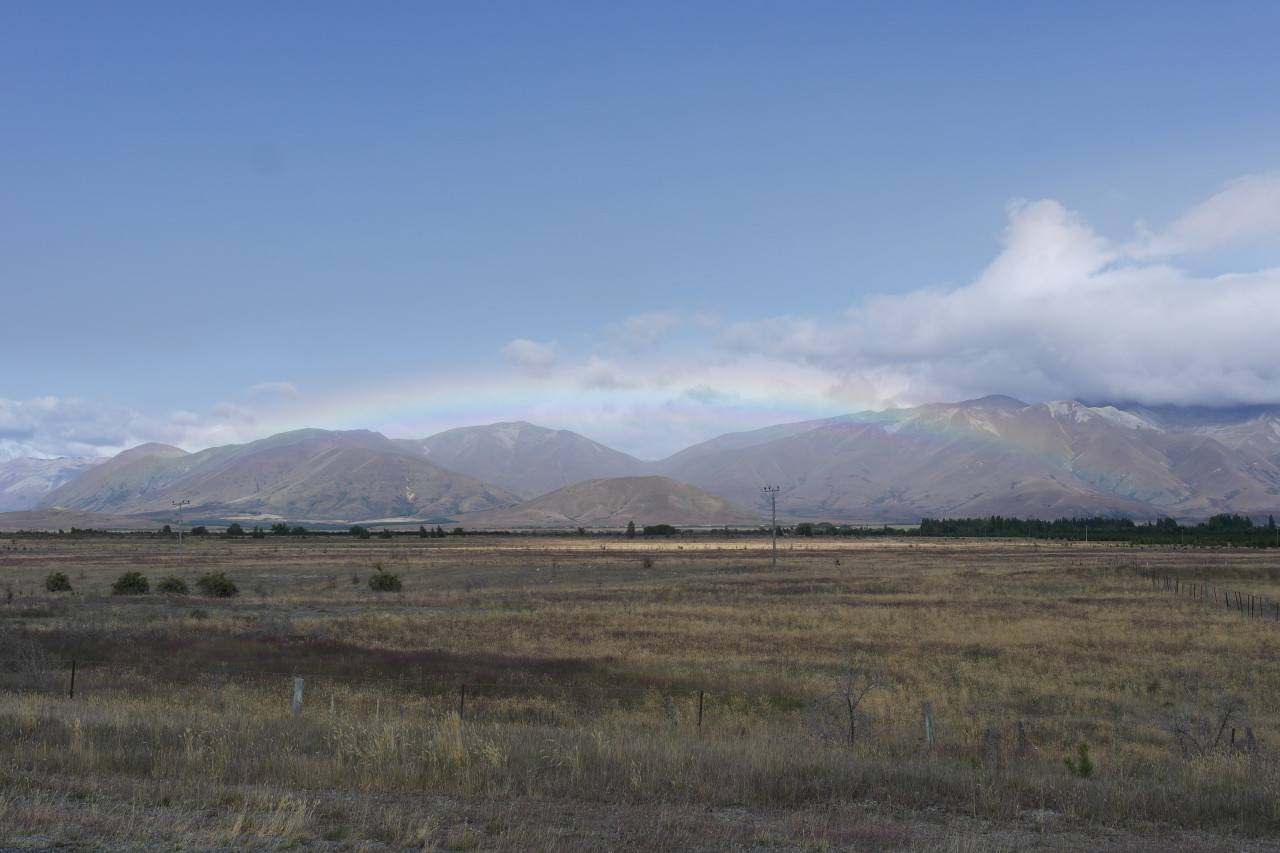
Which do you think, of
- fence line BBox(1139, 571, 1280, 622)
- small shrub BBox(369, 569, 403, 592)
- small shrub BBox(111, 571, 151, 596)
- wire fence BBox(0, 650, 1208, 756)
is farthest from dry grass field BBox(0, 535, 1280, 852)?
small shrub BBox(369, 569, 403, 592)

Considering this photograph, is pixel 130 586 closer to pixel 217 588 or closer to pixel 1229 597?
pixel 217 588

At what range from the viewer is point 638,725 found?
18156 millimetres

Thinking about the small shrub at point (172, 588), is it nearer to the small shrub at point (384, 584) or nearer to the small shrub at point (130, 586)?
the small shrub at point (130, 586)

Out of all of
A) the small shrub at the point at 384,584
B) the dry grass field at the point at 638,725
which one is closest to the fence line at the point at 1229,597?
the dry grass field at the point at 638,725

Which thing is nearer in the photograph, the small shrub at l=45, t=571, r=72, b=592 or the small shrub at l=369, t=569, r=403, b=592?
the small shrub at l=45, t=571, r=72, b=592

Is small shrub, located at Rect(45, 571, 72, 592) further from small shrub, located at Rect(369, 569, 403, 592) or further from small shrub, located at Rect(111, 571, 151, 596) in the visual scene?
A: small shrub, located at Rect(369, 569, 403, 592)

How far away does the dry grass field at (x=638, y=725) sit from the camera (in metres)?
9.66

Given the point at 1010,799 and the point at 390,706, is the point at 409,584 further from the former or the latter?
the point at 1010,799

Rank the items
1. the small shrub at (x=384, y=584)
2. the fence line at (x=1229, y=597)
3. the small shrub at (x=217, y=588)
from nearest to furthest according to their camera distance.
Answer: the fence line at (x=1229, y=597), the small shrub at (x=217, y=588), the small shrub at (x=384, y=584)

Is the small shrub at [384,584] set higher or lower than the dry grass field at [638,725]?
lower

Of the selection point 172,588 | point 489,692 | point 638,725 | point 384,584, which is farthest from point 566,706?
point 172,588

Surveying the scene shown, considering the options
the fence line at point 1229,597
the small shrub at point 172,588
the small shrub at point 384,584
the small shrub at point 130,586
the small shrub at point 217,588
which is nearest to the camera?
the fence line at point 1229,597

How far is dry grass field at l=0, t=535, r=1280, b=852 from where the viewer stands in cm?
966

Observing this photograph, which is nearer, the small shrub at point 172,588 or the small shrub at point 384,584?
the small shrub at point 172,588
